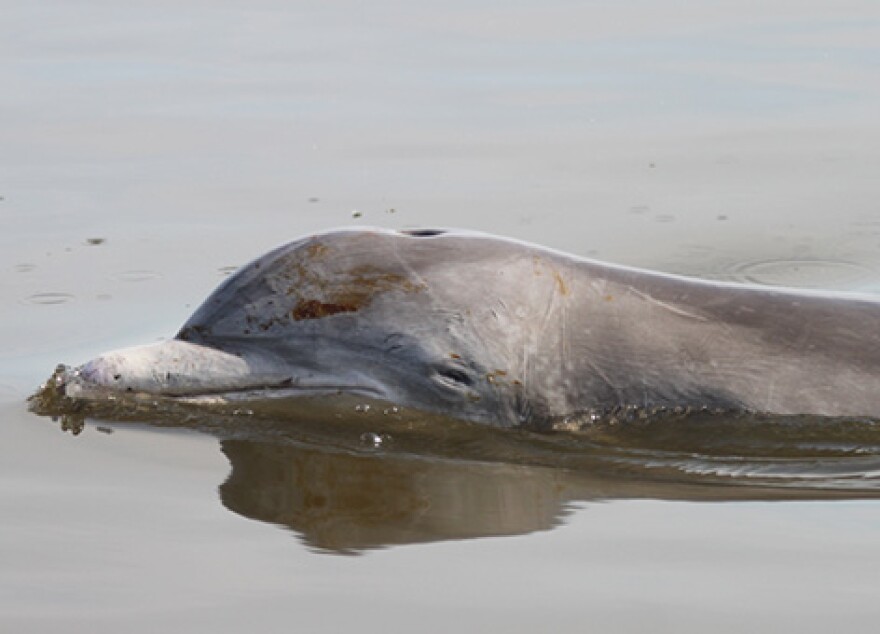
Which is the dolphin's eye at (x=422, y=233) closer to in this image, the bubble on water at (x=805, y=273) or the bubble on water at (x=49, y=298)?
the bubble on water at (x=49, y=298)

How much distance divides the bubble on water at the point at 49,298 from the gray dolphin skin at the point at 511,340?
2.44 metres

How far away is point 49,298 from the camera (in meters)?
10.8

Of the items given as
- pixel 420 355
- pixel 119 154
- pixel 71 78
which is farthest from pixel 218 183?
pixel 420 355

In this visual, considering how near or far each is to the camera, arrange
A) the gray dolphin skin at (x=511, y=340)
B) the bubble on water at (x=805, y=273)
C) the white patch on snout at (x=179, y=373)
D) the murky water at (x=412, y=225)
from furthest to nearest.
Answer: the bubble on water at (x=805, y=273) < the white patch on snout at (x=179, y=373) < the gray dolphin skin at (x=511, y=340) < the murky water at (x=412, y=225)

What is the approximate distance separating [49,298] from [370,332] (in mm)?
2972

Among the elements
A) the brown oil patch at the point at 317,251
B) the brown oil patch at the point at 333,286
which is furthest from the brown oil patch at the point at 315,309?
the brown oil patch at the point at 317,251

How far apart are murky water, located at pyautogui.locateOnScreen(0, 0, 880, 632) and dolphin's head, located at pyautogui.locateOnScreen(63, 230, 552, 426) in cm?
18

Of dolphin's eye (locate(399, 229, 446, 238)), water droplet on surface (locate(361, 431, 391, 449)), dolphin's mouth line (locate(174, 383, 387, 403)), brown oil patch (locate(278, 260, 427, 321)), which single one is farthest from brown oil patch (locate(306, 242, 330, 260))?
water droplet on surface (locate(361, 431, 391, 449))

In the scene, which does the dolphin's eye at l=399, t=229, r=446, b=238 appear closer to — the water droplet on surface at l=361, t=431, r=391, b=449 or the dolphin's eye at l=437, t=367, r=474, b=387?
the dolphin's eye at l=437, t=367, r=474, b=387

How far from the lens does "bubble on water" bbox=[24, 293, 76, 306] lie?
10.7m

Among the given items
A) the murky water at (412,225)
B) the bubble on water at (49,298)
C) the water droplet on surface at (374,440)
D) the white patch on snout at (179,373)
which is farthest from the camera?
the bubble on water at (49,298)

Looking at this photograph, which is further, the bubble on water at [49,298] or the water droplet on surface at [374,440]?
the bubble on water at [49,298]

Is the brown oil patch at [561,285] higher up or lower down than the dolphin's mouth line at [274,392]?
higher up

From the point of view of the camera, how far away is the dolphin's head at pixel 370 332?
27.5ft
